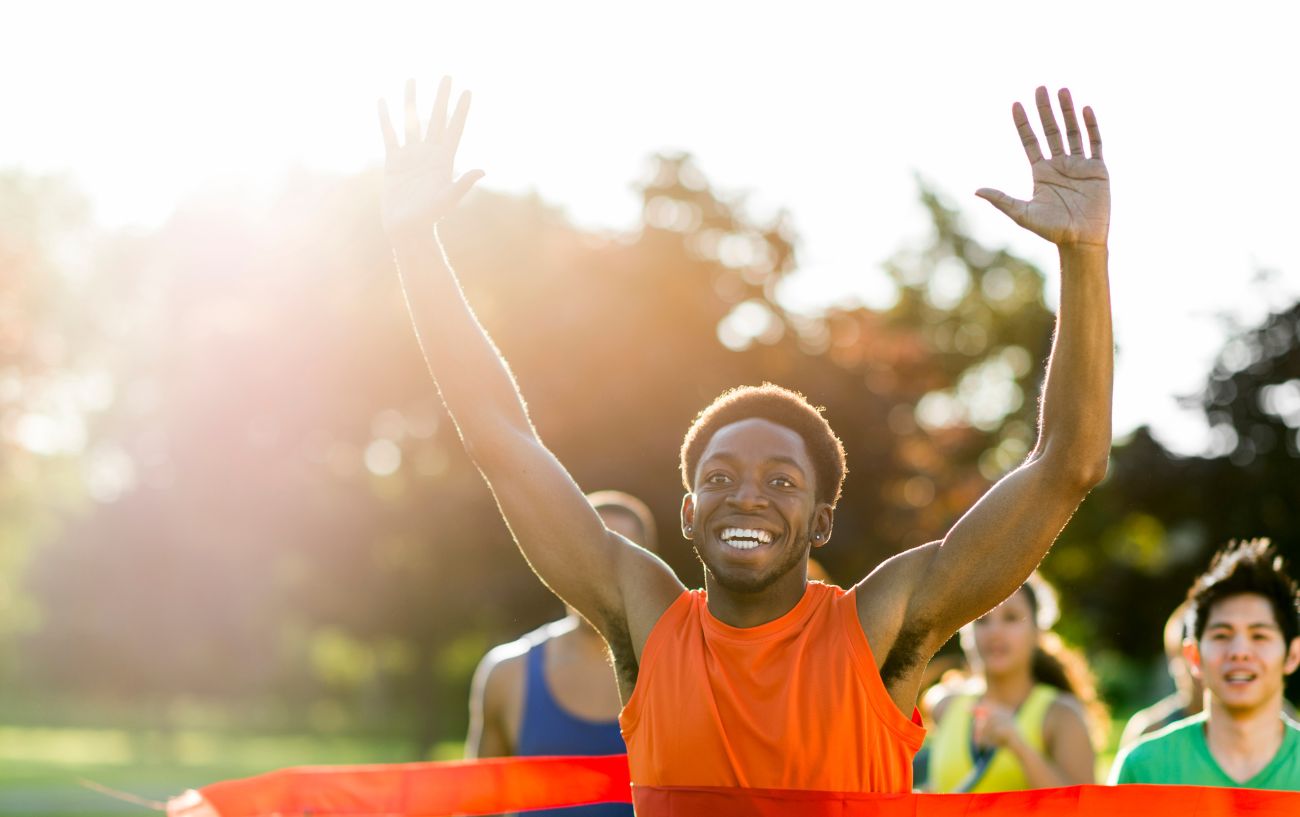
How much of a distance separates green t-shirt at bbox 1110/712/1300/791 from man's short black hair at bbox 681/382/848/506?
6.48ft

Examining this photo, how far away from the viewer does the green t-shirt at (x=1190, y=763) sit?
5.12m

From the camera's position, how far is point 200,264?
3167 centimetres

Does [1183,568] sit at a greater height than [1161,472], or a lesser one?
lesser

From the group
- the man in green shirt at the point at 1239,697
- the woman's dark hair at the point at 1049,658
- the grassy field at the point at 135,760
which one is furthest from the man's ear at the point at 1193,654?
the grassy field at the point at 135,760

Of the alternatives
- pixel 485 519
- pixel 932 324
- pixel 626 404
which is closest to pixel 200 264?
pixel 485 519

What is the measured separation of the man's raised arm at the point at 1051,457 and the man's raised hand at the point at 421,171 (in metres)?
1.55

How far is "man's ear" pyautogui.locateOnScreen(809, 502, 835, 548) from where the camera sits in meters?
3.89

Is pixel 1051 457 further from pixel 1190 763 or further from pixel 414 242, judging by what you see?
pixel 1190 763

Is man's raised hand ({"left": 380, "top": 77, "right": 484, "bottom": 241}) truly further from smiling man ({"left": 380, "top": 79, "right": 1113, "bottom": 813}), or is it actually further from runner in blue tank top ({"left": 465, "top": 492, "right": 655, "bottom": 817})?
runner in blue tank top ({"left": 465, "top": 492, "right": 655, "bottom": 817})

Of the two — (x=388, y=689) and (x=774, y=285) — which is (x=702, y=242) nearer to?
(x=774, y=285)

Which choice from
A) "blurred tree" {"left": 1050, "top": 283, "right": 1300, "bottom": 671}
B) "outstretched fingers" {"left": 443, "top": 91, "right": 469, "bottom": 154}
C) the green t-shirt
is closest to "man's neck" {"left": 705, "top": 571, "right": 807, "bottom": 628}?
"outstretched fingers" {"left": 443, "top": 91, "right": 469, "bottom": 154}

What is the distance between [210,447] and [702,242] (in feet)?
37.2

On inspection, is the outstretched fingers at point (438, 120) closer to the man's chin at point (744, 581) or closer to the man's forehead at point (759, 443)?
the man's forehead at point (759, 443)

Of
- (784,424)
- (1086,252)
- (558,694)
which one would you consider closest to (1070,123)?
(1086,252)
